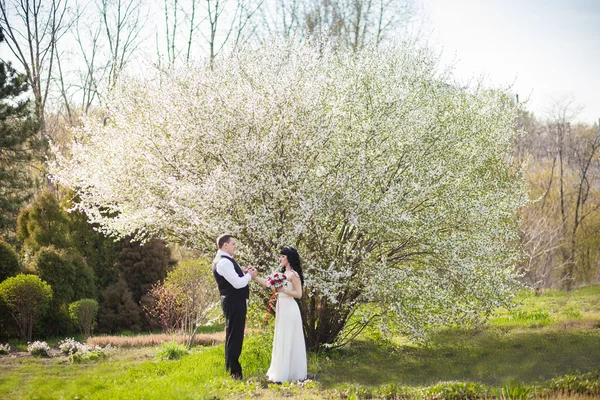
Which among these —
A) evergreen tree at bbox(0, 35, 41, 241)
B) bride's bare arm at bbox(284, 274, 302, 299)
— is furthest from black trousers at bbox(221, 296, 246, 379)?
evergreen tree at bbox(0, 35, 41, 241)

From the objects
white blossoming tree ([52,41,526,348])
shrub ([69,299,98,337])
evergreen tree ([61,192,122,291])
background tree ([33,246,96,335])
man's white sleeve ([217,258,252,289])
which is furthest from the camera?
evergreen tree ([61,192,122,291])

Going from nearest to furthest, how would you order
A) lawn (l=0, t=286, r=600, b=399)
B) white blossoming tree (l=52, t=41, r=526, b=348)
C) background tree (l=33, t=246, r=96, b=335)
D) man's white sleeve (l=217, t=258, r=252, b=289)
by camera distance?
lawn (l=0, t=286, r=600, b=399), man's white sleeve (l=217, t=258, r=252, b=289), white blossoming tree (l=52, t=41, r=526, b=348), background tree (l=33, t=246, r=96, b=335)

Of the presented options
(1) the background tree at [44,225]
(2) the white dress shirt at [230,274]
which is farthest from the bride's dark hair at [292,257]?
(1) the background tree at [44,225]

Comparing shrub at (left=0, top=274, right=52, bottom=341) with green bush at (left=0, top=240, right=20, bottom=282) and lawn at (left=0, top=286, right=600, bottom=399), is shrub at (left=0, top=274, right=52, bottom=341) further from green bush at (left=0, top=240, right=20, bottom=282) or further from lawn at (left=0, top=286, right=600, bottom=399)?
lawn at (left=0, top=286, right=600, bottom=399)

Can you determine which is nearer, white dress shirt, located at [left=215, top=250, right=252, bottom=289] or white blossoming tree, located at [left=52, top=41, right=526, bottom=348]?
white dress shirt, located at [left=215, top=250, right=252, bottom=289]

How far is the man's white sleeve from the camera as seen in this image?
24.2 ft

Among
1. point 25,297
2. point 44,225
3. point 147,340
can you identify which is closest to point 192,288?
point 147,340

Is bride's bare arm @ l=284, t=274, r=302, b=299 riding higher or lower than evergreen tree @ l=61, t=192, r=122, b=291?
lower

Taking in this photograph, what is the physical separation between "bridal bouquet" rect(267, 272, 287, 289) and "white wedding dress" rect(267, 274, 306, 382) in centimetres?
10

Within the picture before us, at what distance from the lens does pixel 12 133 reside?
16219 mm

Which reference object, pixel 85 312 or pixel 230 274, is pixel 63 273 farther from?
pixel 230 274

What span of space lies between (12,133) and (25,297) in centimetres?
641

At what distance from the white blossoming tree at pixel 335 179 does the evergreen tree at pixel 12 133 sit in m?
7.20

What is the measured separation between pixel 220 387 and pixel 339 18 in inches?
814
